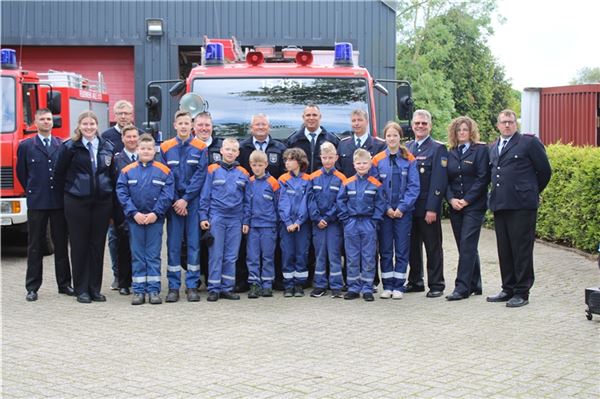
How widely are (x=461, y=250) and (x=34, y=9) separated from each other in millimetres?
14617

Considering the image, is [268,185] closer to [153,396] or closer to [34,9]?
[153,396]

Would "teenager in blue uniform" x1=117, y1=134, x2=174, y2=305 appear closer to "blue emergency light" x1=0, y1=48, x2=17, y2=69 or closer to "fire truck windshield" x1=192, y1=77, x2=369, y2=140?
"fire truck windshield" x1=192, y1=77, x2=369, y2=140

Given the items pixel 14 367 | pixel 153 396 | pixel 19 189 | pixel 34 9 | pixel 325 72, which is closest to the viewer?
pixel 153 396

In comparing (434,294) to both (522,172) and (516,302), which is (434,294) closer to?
(516,302)

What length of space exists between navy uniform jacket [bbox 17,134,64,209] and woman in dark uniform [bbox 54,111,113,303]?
0.31m

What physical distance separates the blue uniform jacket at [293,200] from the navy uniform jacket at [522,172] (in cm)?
199

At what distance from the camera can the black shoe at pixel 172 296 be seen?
953 centimetres

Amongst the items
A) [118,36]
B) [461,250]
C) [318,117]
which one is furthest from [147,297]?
[118,36]

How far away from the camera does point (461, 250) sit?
9.65m

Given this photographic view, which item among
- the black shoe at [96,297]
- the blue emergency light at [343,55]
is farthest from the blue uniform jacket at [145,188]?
the blue emergency light at [343,55]

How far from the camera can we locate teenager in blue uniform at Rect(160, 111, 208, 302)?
9555 millimetres

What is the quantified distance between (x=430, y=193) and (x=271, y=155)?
1752mm

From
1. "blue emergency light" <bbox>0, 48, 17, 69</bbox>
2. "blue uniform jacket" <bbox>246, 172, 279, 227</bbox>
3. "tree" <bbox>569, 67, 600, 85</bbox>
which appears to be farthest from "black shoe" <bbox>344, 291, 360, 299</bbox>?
"tree" <bbox>569, 67, 600, 85</bbox>

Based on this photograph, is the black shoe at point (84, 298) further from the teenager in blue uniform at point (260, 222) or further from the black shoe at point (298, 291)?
the black shoe at point (298, 291)
